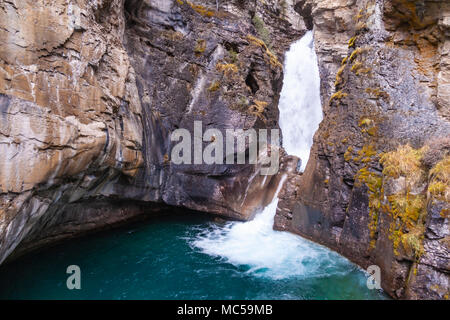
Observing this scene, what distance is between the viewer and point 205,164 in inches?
523

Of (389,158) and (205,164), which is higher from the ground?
(389,158)

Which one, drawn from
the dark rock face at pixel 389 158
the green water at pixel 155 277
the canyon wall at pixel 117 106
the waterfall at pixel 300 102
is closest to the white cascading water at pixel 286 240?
the waterfall at pixel 300 102

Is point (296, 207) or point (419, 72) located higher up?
point (419, 72)

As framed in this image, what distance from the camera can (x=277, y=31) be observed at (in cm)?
2461

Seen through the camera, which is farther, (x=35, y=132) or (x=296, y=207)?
(x=296, y=207)

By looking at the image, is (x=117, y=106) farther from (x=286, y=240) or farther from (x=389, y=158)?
(x=389, y=158)

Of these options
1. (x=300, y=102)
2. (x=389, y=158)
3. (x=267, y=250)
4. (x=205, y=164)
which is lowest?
(x=267, y=250)

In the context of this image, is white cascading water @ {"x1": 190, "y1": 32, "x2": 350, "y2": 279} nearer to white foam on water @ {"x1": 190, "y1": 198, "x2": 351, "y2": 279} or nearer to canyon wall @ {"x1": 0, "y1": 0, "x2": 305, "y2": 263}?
white foam on water @ {"x1": 190, "y1": 198, "x2": 351, "y2": 279}

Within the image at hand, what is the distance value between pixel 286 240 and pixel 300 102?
11.9 m

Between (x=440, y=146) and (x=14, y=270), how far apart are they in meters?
14.6

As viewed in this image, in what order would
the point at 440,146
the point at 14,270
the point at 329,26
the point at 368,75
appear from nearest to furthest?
the point at 440,146
the point at 14,270
the point at 368,75
the point at 329,26

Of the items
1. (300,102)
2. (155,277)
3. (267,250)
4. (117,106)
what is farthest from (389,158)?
(300,102)
